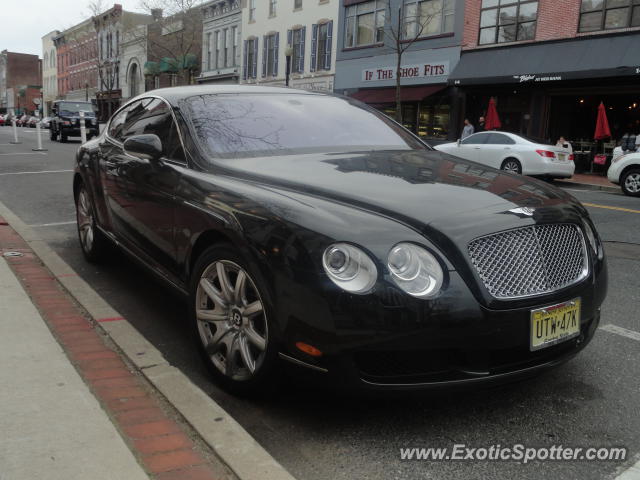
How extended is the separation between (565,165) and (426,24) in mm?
13096

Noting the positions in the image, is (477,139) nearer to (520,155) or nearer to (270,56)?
(520,155)

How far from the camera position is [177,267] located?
11.5ft

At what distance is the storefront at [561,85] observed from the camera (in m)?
19.6

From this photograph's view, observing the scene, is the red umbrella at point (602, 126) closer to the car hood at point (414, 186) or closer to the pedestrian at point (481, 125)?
the pedestrian at point (481, 125)

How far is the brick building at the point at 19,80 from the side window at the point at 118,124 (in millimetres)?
113142

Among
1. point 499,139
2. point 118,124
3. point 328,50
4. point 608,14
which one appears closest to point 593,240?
point 118,124

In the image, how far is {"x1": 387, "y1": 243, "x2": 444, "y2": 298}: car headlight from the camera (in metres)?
2.40

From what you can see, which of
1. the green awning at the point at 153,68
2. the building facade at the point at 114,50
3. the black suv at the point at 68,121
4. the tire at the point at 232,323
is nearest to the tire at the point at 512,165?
the tire at the point at 232,323

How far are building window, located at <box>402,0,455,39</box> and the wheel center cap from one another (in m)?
25.2

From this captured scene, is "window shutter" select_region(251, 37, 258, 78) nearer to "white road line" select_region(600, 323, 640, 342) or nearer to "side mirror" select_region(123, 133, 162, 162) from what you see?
"side mirror" select_region(123, 133, 162, 162)

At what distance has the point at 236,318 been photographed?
115 inches

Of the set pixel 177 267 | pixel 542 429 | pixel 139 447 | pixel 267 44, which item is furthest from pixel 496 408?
pixel 267 44

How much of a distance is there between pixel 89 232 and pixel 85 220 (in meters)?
0.17

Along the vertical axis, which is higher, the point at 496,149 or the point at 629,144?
the point at 629,144
